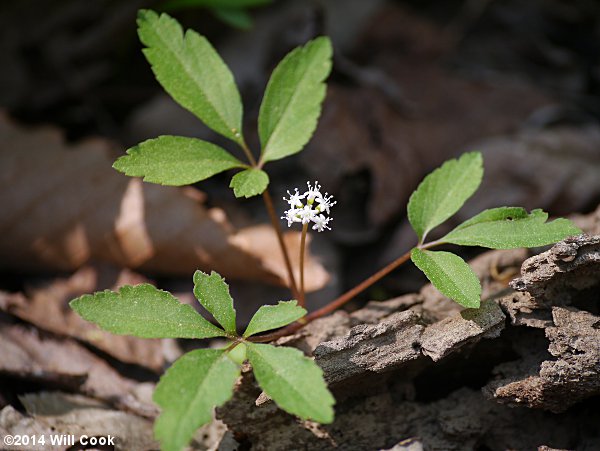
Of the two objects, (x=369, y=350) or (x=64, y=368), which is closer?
(x=369, y=350)

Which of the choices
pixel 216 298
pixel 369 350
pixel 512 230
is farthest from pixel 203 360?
pixel 512 230

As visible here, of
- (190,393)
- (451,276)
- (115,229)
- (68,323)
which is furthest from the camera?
(115,229)

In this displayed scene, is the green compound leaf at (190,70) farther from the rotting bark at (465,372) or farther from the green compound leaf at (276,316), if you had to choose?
the rotting bark at (465,372)

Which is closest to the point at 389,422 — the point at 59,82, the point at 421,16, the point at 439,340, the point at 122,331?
the point at 439,340

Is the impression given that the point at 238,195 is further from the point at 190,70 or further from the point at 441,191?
the point at 441,191

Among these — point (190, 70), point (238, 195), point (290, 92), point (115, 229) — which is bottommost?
point (115, 229)

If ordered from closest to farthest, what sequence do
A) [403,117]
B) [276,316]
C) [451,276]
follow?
[276,316], [451,276], [403,117]
